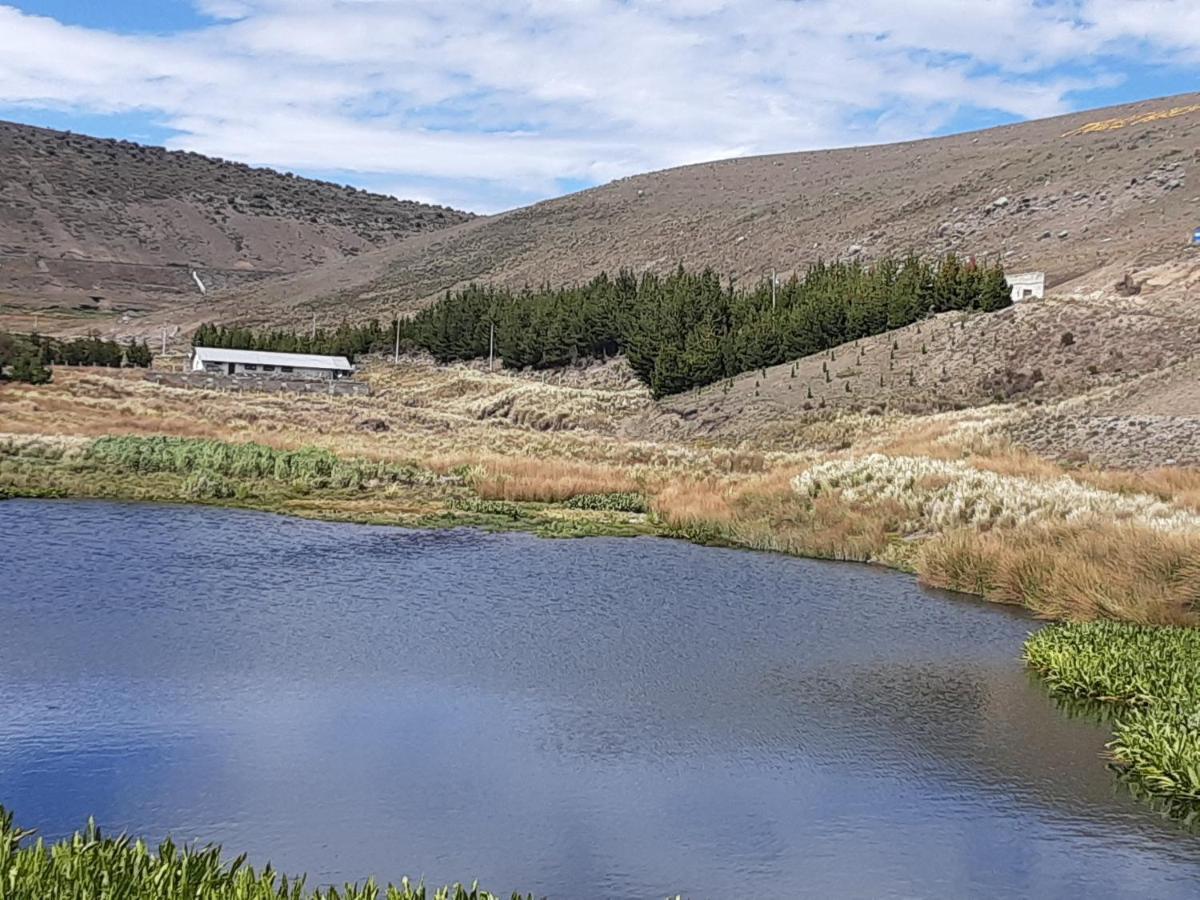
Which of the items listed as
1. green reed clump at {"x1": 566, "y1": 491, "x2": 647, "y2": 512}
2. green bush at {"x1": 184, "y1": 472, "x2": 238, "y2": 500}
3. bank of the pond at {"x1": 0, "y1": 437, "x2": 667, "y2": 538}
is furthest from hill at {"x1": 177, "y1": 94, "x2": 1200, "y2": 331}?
green bush at {"x1": 184, "y1": 472, "x2": 238, "y2": 500}

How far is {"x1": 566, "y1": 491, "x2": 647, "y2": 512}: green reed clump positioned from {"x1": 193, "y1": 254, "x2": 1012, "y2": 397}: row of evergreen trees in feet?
109

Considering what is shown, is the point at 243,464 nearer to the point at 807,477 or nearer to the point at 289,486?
the point at 289,486

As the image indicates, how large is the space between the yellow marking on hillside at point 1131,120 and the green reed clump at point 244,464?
4209 inches

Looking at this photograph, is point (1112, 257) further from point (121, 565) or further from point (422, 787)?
point (422, 787)

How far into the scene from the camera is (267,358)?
9431cm

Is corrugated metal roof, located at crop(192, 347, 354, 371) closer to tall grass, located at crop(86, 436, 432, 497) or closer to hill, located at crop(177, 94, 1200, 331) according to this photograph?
hill, located at crop(177, 94, 1200, 331)

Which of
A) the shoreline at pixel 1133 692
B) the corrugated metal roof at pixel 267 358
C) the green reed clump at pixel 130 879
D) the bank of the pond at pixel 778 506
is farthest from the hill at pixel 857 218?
the green reed clump at pixel 130 879

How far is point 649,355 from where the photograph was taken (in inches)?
2975

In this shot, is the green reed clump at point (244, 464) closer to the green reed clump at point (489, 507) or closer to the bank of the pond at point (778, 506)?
the bank of the pond at point (778, 506)

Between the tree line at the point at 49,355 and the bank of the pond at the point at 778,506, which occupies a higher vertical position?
the tree line at the point at 49,355

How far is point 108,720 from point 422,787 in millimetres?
4116

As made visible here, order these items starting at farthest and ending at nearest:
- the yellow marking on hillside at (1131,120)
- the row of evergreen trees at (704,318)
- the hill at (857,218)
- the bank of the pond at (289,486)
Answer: the yellow marking on hillside at (1131,120) < the hill at (857,218) < the row of evergreen trees at (704,318) < the bank of the pond at (289,486)

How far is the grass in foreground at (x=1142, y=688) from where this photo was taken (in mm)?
11625

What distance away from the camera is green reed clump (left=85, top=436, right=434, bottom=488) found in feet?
121
